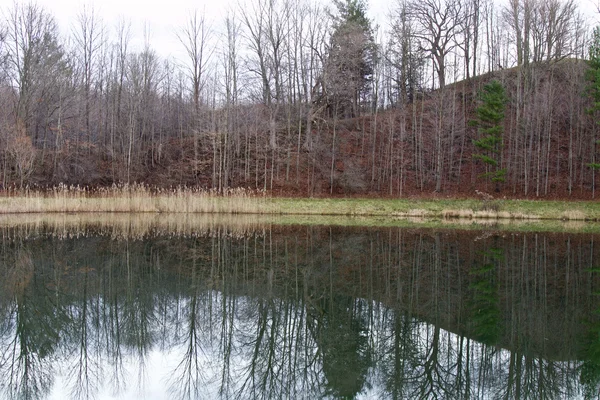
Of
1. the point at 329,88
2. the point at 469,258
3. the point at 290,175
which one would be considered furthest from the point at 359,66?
the point at 469,258

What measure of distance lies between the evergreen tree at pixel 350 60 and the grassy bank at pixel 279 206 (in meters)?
11.1

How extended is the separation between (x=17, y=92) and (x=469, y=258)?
3467 centimetres

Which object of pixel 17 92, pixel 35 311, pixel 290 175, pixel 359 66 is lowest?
pixel 35 311

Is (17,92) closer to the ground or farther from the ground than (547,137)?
farther from the ground

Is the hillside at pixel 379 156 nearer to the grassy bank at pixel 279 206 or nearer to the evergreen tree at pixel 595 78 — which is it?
the evergreen tree at pixel 595 78

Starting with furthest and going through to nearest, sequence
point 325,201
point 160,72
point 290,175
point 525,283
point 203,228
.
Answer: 1. point 160,72
2. point 290,175
3. point 325,201
4. point 203,228
5. point 525,283

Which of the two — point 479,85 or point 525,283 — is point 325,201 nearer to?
point 525,283

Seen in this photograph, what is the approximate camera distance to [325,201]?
86.3 feet

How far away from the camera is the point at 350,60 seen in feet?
116

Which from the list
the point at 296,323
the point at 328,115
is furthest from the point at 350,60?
the point at 296,323

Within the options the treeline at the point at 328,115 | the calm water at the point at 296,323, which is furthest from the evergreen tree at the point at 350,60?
the calm water at the point at 296,323

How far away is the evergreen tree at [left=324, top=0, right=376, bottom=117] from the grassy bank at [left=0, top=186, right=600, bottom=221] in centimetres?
1112

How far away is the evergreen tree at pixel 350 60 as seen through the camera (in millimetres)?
34906

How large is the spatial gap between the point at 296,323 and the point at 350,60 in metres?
30.6
